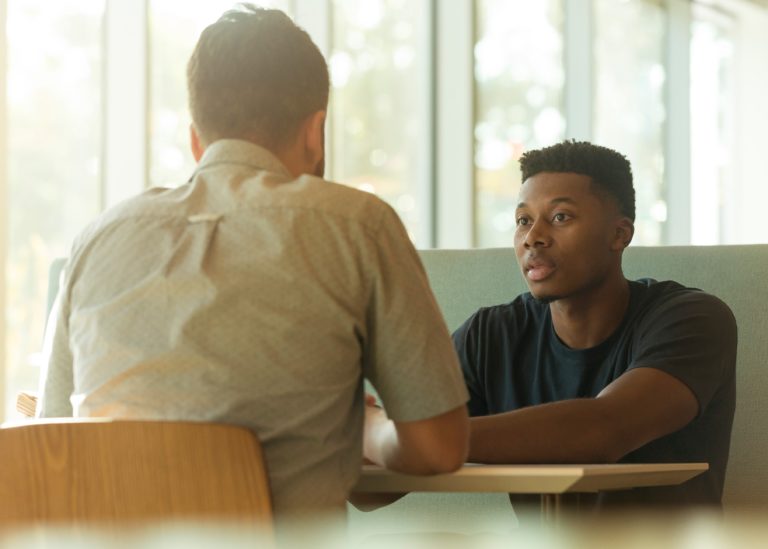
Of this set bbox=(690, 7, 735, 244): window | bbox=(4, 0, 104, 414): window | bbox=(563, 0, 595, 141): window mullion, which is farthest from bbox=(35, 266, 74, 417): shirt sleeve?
bbox=(690, 7, 735, 244): window

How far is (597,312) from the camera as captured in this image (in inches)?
85.2

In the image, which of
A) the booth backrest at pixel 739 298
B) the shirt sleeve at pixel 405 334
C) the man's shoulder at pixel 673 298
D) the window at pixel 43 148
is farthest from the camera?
the window at pixel 43 148

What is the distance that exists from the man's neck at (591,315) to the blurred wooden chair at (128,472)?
3.67 ft

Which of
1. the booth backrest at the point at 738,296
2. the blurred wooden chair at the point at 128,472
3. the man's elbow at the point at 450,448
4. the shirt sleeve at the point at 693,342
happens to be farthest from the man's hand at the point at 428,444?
the booth backrest at the point at 738,296

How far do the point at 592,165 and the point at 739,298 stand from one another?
0.43m

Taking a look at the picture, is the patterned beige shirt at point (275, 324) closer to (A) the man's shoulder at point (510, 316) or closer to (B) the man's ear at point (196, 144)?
(B) the man's ear at point (196, 144)

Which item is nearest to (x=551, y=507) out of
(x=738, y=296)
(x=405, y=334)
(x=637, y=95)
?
(x=405, y=334)

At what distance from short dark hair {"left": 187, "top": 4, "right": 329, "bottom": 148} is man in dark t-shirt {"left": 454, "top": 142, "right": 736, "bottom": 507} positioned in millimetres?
575

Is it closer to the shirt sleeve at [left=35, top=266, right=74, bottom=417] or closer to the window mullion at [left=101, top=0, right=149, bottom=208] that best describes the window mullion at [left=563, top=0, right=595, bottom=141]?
the window mullion at [left=101, top=0, right=149, bottom=208]

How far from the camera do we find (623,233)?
2.32 m

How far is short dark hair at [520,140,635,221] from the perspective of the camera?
2.30 meters

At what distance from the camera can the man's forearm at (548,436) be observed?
5.48 ft

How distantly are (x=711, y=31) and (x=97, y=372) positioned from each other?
755cm

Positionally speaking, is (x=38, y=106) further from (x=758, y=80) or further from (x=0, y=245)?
(x=758, y=80)
